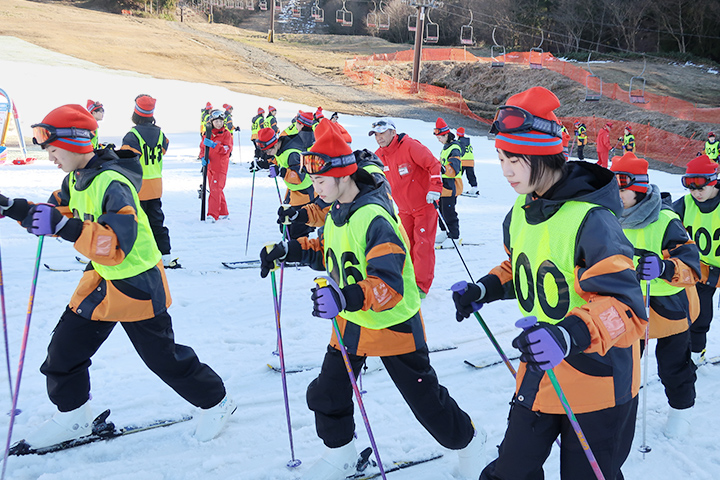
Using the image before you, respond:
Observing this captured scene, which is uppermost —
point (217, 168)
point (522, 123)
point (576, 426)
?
point (522, 123)

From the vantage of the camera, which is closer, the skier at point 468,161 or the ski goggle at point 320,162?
the ski goggle at point 320,162

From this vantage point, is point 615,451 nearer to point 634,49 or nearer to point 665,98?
point 665,98

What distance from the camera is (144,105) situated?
285 inches

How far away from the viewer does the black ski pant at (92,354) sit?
3.28m

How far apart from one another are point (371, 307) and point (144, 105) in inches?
225

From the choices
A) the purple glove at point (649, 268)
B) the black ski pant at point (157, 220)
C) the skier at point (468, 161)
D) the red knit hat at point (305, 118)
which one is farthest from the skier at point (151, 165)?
the skier at point (468, 161)

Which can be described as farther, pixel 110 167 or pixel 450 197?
pixel 450 197

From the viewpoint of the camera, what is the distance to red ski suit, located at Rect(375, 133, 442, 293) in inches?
244

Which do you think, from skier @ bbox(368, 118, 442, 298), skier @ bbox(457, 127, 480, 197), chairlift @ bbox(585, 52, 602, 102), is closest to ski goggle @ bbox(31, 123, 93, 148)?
skier @ bbox(368, 118, 442, 298)

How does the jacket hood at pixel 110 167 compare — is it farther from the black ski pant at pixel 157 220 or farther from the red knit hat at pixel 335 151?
the black ski pant at pixel 157 220

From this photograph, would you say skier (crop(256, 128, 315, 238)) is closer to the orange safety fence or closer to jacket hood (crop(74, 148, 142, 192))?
jacket hood (crop(74, 148, 142, 192))

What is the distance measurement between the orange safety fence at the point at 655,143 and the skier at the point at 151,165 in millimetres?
19560

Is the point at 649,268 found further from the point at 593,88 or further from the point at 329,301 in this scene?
the point at 593,88

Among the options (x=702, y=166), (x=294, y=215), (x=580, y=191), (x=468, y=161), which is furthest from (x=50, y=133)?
(x=468, y=161)
